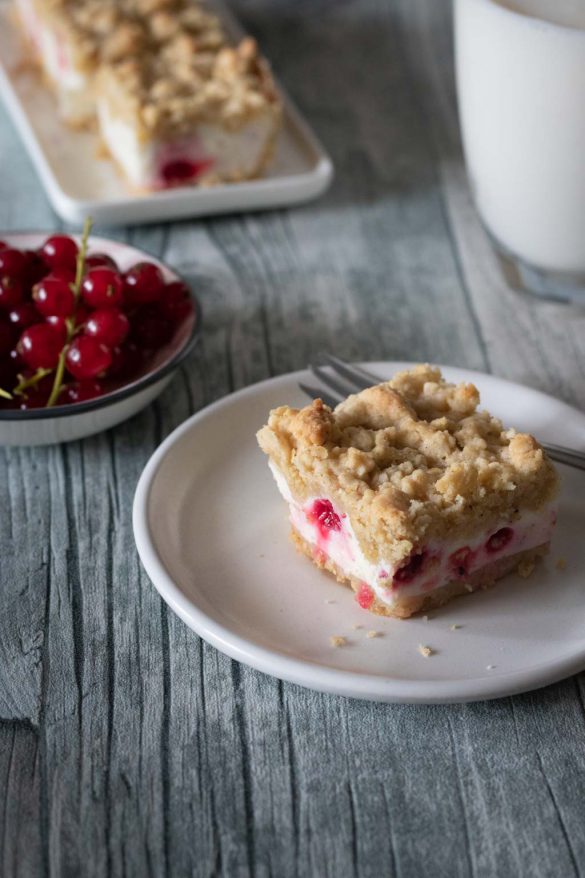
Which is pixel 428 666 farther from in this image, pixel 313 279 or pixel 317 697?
pixel 313 279

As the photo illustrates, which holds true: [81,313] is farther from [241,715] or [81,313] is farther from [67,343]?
[241,715]

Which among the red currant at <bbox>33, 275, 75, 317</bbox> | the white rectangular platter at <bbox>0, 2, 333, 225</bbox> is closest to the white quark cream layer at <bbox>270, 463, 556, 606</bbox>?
the red currant at <bbox>33, 275, 75, 317</bbox>

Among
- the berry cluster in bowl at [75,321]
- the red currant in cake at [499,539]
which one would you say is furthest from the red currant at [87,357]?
the red currant in cake at [499,539]

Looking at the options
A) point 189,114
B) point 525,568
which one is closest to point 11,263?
point 189,114

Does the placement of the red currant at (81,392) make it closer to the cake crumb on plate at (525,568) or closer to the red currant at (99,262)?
the red currant at (99,262)

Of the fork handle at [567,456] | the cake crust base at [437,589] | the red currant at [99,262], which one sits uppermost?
the red currant at [99,262]

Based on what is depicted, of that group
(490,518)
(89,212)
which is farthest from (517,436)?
(89,212)

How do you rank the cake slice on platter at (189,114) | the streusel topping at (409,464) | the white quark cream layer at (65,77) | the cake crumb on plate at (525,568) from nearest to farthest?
the streusel topping at (409,464), the cake crumb on plate at (525,568), the cake slice on platter at (189,114), the white quark cream layer at (65,77)
